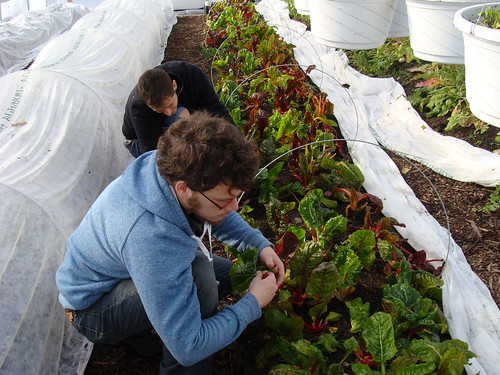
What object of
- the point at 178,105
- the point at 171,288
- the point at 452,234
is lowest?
the point at 452,234

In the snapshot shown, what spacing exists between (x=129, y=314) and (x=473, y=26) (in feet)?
7.18

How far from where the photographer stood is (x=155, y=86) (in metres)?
2.40

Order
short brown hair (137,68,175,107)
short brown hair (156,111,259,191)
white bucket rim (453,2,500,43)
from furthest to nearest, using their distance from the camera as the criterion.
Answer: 1. short brown hair (137,68,175,107)
2. white bucket rim (453,2,500,43)
3. short brown hair (156,111,259,191)

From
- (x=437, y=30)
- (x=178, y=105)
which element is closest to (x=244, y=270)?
(x=178, y=105)

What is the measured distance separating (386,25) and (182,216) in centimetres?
269

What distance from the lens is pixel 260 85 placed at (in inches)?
170

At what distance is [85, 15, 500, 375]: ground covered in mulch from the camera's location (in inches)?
77.5

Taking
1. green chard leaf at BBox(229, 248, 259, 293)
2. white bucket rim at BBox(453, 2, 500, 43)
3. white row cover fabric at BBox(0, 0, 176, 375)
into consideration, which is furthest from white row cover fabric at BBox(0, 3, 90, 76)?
white bucket rim at BBox(453, 2, 500, 43)

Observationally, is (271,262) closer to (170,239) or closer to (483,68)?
(170,239)

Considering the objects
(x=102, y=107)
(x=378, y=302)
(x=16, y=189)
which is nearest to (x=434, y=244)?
(x=378, y=302)

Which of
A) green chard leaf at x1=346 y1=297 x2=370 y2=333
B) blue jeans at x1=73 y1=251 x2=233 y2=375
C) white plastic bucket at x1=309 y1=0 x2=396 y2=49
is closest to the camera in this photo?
blue jeans at x1=73 y1=251 x2=233 y2=375

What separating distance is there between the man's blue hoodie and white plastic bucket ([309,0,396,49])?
234cm

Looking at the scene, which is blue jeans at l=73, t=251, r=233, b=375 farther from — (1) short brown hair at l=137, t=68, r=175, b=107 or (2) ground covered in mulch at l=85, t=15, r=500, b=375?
(1) short brown hair at l=137, t=68, r=175, b=107

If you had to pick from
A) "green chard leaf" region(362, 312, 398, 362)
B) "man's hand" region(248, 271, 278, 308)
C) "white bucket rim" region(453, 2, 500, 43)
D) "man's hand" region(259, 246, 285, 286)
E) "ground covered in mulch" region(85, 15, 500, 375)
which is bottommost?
"ground covered in mulch" region(85, 15, 500, 375)
